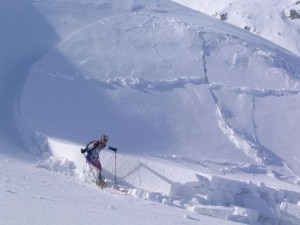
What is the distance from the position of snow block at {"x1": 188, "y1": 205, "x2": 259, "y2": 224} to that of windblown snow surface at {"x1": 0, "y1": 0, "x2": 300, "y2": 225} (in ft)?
0.07

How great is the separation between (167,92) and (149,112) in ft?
3.47

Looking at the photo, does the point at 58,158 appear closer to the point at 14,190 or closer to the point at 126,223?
the point at 14,190

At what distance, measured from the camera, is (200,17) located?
76.1ft

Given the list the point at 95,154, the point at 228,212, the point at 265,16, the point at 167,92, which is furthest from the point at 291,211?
the point at 265,16

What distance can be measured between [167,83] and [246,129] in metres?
2.56

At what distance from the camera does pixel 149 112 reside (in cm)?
1642

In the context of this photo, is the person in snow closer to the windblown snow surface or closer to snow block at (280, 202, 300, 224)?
the windblown snow surface

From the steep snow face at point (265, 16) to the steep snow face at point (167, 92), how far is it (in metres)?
33.4

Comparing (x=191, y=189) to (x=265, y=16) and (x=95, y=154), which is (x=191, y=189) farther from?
(x=265, y=16)

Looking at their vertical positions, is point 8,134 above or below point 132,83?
below

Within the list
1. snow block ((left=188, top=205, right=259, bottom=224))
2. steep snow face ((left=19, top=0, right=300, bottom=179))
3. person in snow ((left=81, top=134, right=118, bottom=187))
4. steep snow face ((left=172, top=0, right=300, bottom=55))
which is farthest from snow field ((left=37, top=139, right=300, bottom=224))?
steep snow face ((left=172, top=0, right=300, bottom=55))

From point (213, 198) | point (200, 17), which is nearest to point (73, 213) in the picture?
point (213, 198)

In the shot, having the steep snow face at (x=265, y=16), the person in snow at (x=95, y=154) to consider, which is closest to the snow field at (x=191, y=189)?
the person in snow at (x=95, y=154)

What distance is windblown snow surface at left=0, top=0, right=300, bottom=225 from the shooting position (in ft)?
38.3
